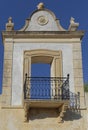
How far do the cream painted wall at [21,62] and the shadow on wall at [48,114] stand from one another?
0.71m

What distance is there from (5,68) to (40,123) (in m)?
2.83

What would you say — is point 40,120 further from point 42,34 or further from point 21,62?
point 42,34

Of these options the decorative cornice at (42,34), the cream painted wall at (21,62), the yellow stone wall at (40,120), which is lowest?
the yellow stone wall at (40,120)

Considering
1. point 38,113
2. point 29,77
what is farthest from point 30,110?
point 29,77

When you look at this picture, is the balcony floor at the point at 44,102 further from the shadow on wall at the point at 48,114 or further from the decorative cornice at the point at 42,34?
the decorative cornice at the point at 42,34

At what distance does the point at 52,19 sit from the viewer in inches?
628

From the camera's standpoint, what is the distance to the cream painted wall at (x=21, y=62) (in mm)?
14289

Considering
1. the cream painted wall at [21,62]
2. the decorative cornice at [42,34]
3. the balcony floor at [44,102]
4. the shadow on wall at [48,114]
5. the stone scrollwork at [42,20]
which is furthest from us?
the stone scrollwork at [42,20]

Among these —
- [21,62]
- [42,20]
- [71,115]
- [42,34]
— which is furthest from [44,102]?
[42,20]

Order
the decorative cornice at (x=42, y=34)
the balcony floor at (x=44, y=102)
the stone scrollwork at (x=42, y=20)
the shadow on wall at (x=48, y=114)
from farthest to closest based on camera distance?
the stone scrollwork at (x=42, y=20), the decorative cornice at (x=42, y=34), the shadow on wall at (x=48, y=114), the balcony floor at (x=44, y=102)

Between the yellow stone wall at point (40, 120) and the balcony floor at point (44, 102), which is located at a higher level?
the balcony floor at point (44, 102)

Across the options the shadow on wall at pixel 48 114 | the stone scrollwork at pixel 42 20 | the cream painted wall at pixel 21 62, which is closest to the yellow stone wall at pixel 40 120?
the shadow on wall at pixel 48 114

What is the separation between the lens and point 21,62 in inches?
587

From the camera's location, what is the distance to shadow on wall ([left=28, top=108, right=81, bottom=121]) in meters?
13.9
